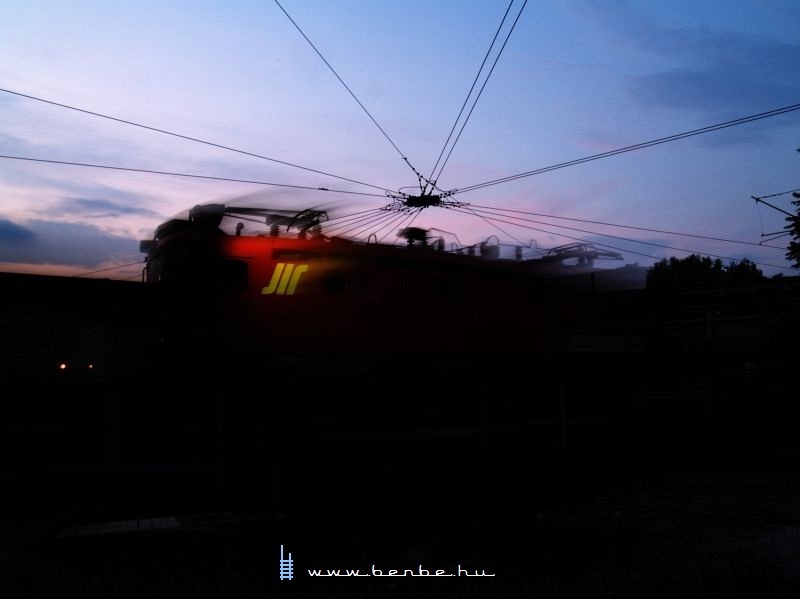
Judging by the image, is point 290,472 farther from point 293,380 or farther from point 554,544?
point 554,544

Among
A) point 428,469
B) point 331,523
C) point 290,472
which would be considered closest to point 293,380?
point 290,472

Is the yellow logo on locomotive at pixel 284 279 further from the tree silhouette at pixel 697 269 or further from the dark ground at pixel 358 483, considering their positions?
the tree silhouette at pixel 697 269

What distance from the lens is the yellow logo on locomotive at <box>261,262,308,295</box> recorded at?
13242 mm

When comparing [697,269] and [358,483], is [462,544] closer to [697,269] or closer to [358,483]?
[358,483]

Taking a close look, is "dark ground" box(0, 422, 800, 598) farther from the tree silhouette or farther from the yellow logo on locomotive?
the tree silhouette

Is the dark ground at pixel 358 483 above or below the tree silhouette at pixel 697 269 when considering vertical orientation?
below

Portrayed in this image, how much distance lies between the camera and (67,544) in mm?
7102

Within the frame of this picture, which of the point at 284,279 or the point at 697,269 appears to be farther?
the point at 697,269

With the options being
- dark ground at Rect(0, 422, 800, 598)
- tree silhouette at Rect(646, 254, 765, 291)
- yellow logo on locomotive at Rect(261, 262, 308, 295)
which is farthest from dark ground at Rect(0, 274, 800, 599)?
tree silhouette at Rect(646, 254, 765, 291)

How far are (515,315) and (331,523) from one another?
9782 mm

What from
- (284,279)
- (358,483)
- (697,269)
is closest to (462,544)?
(358,483)

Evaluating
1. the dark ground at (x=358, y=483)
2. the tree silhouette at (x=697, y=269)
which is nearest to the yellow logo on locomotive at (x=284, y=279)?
the dark ground at (x=358, y=483)

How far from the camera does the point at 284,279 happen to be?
1338cm

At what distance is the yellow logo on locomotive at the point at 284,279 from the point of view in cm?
1324
